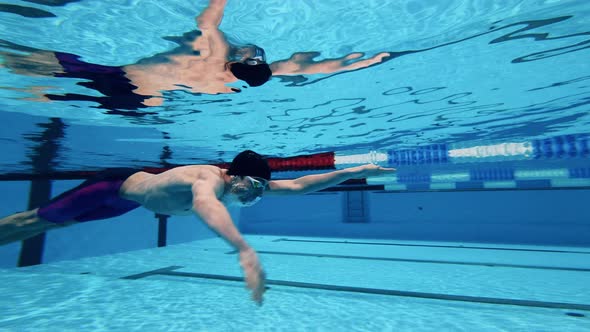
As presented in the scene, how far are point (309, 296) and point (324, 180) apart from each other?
2.22 meters

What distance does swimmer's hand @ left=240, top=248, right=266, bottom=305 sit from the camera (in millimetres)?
2288

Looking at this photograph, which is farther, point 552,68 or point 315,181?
point 552,68

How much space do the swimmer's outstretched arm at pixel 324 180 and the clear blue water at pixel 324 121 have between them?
68.4 inches

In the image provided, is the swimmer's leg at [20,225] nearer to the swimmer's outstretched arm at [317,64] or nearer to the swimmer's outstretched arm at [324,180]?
the swimmer's outstretched arm at [324,180]

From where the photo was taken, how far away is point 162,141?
9031 millimetres

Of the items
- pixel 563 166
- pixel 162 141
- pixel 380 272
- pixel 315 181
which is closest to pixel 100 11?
pixel 315 181

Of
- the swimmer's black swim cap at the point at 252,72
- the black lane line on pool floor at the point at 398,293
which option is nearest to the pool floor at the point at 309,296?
the black lane line on pool floor at the point at 398,293

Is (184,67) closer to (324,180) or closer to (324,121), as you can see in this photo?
(324,180)

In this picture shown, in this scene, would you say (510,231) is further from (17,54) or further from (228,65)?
(17,54)

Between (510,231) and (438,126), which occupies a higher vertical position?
(438,126)

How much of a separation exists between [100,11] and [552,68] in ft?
21.9

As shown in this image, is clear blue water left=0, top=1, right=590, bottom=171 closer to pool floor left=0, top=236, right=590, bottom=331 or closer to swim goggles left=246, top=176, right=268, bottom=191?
swim goggles left=246, top=176, right=268, bottom=191

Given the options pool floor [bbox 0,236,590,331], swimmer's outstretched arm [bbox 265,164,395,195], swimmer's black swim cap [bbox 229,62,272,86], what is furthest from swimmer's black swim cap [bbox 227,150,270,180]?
pool floor [bbox 0,236,590,331]

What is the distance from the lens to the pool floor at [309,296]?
4.14 m
